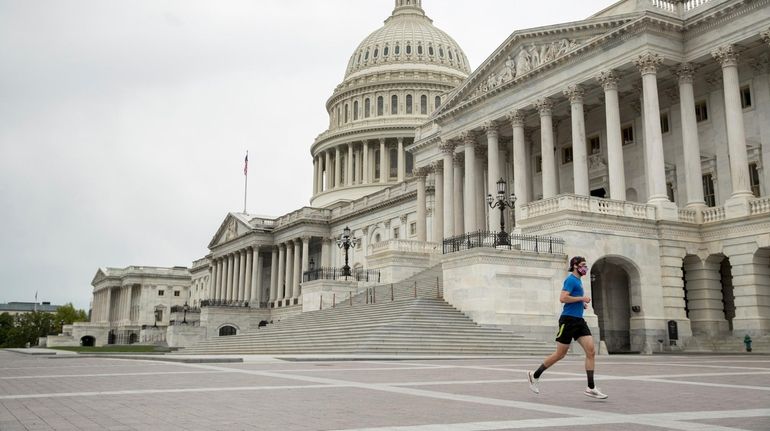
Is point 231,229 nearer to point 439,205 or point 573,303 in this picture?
point 439,205

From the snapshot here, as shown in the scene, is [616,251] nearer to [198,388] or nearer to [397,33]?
[198,388]

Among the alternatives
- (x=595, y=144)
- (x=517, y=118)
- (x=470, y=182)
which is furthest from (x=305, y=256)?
(x=595, y=144)

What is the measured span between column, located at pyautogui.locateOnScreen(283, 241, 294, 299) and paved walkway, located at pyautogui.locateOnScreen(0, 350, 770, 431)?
81.2 meters

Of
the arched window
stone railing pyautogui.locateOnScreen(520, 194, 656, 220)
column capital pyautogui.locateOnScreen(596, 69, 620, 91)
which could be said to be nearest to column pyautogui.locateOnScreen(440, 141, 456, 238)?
column capital pyautogui.locateOnScreen(596, 69, 620, 91)

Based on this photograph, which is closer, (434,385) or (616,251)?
(434,385)

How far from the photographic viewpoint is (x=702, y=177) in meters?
44.2

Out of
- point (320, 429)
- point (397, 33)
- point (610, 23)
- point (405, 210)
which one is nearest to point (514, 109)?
point (610, 23)

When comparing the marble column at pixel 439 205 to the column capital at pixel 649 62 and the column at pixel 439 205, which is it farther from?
the column capital at pixel 649 62

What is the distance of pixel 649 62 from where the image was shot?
41000mm

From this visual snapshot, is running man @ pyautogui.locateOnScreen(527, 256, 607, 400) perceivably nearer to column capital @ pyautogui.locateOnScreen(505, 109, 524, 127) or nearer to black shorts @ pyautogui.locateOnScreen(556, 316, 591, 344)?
black shorts @ pyautogui.locateOnScreen(556, 316, 591, 344)

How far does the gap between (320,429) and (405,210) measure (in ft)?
245

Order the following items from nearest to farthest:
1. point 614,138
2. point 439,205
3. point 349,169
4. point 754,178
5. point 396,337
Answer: point 396,337 → point 754,178 → point 614,138 → point 439,205 → point 349,169

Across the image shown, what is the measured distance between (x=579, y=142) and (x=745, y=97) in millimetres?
9596

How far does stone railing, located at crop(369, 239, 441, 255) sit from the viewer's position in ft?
183
